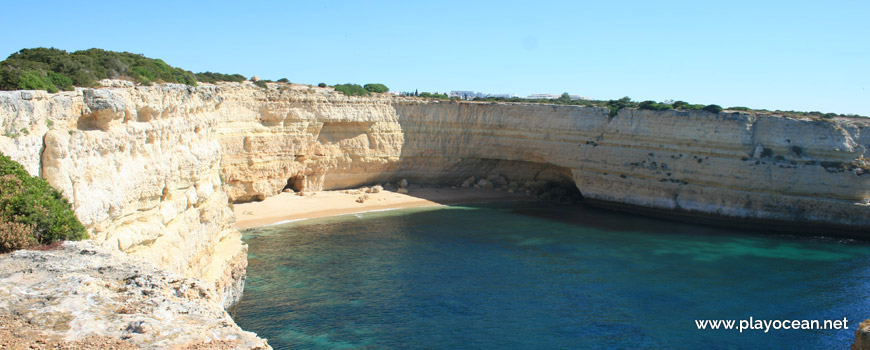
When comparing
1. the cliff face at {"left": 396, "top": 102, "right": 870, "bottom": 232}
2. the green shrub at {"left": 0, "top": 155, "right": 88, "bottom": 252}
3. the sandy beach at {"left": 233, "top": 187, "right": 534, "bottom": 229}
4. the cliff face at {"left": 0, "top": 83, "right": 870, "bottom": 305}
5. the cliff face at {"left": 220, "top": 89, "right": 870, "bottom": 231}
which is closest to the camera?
the green shrub at {"left": 0, "top": 155, "right": 88, "bottom": 252}

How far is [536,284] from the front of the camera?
2203 centimetres

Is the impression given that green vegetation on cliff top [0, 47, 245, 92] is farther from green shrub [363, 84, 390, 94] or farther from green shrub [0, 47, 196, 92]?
green shrub [363, 84, 390, 94]

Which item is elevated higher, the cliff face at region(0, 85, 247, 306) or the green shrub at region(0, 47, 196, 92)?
the green shrub at region(0, 47, 196, 92)

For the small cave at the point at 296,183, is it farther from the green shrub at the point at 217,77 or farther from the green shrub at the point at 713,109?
the green shrub at the point at 713,109

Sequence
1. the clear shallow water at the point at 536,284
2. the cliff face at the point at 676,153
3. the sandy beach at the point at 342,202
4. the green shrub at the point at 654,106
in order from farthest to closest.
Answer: the green shrub at the point at 654,106
the sandy beach at the point at 342,202
the cliff face at the point at 676,153
the clear shallow water at the point at 536,284

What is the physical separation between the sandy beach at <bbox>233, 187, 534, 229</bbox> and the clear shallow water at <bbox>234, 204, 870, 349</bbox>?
1.75 meters

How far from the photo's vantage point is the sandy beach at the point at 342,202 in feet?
107

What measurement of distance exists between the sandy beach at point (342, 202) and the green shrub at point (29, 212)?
21.2 m

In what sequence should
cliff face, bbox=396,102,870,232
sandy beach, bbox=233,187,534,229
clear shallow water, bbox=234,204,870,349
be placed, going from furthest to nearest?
sandy beach, bbox=233,187,534,229 < cliff face, bbox=396,102,870,232 < clear shallow water, bbox=234,204,870,349

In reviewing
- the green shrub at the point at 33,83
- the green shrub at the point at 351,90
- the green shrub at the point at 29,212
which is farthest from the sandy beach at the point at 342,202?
the green shrub at the point at 29,212

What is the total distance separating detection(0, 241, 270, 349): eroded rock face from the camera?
632 cm

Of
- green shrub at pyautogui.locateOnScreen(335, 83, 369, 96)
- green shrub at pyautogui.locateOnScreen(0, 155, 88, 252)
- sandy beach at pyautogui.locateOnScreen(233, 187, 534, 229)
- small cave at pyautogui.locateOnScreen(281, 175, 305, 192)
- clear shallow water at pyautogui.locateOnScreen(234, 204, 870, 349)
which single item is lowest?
clear shallow water at pyautogui.locateOnScreen(234, 204, 870, 349)

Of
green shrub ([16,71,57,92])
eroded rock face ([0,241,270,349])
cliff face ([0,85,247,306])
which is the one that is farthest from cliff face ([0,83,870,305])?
eroded rock face ([0,241,270,349])

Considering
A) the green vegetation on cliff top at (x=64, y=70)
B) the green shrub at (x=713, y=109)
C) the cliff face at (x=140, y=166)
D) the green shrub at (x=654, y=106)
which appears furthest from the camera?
the green shrub at (x=654, y=106)
